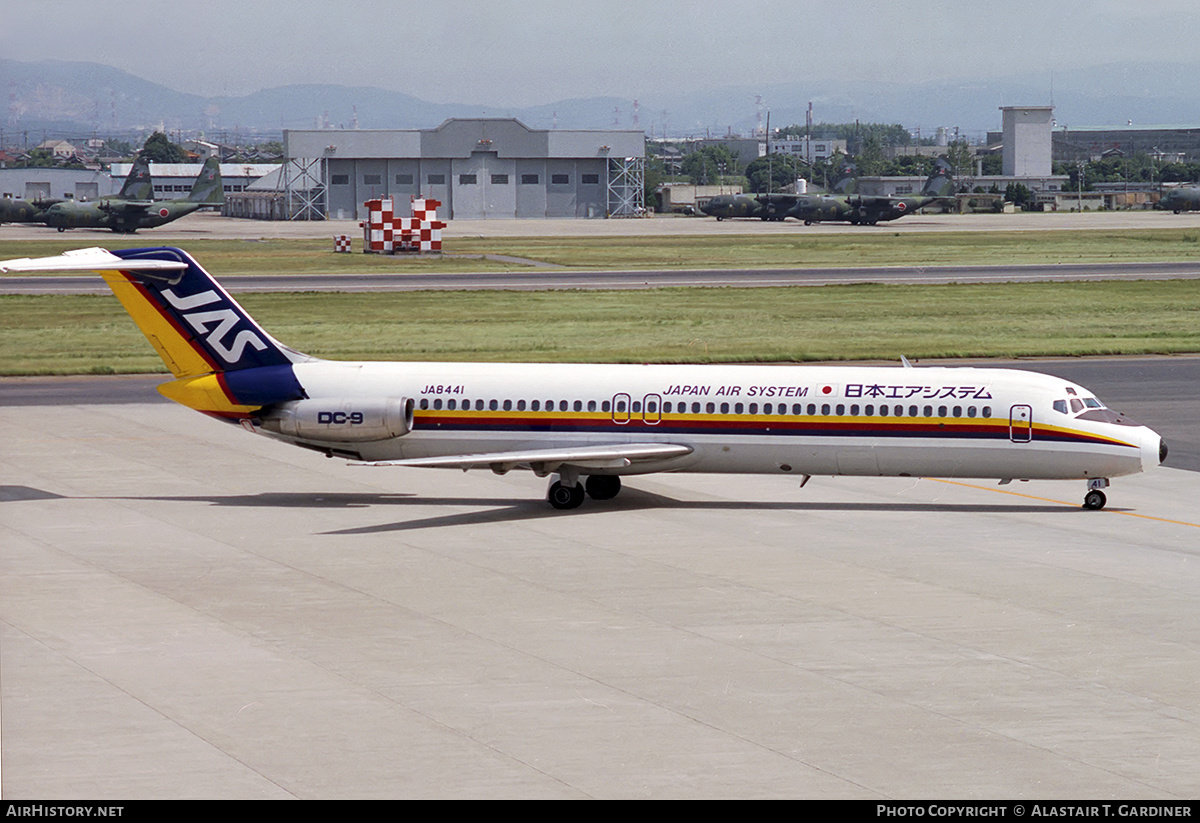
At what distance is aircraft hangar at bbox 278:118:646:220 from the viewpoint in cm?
18500

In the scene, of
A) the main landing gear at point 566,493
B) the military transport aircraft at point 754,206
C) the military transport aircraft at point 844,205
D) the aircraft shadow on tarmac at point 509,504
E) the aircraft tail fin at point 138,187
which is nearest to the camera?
the aircraft shadow on tarmac at point 509,504

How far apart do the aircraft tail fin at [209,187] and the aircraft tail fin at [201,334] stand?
117811 mm

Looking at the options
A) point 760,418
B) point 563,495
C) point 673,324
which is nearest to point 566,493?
point 563,495

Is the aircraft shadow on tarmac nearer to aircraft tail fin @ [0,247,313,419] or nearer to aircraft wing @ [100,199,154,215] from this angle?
aircraft tail fin @ [0,247,313,419]

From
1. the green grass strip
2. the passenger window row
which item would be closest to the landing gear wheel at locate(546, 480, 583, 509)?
the passenger window row

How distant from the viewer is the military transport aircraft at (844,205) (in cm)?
15850

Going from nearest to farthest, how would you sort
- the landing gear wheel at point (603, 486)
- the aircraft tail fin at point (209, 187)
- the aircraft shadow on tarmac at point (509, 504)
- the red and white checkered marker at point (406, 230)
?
the aircraft shadow on tarmac at point (509, 504) → the landing gear wheel at point (603, 486) → the red and white checkered marker at point (406, 230) → the aircraft tail fin at point (209, 187)

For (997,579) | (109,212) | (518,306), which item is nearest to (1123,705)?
(997,579)

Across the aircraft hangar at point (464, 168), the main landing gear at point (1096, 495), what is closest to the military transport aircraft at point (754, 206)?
the aircraft hangar at point (464, 168)

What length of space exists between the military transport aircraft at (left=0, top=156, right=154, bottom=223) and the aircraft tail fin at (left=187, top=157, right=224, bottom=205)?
445 cm

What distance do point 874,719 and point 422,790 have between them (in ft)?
18.7

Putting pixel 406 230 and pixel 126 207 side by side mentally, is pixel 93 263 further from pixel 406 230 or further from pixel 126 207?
pixel 126 207

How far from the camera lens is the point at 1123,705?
18156 mm

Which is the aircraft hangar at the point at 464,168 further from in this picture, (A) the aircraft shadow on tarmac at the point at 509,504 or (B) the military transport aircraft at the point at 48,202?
(A) the aircraft shadow on tarmac at the point at 509,504
